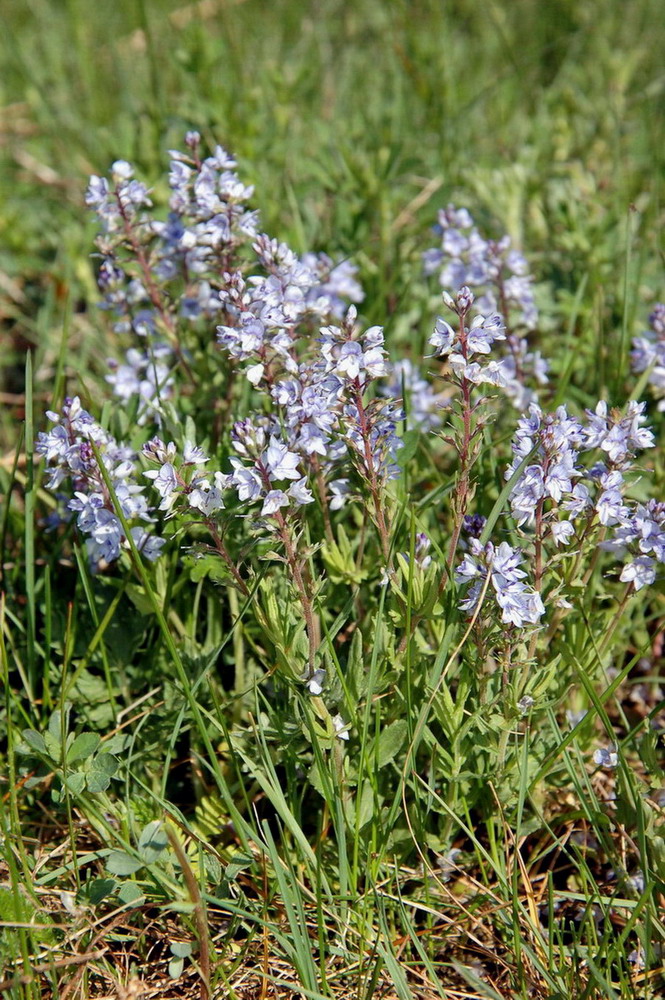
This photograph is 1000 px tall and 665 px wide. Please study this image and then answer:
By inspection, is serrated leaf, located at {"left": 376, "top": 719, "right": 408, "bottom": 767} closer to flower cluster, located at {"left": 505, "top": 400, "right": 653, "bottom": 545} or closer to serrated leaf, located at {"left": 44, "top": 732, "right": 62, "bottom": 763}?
flower cluster, located at {"left": 505, "top": 400, "right": 653, "bottom": 545}

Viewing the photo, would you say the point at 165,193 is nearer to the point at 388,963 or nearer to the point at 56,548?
the point at 56,548

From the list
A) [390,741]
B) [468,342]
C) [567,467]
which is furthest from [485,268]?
[390,741]

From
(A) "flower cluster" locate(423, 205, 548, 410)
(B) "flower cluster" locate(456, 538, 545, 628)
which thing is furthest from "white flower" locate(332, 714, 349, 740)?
(A) "flower cluster" locate(423, 205, 548, 410)

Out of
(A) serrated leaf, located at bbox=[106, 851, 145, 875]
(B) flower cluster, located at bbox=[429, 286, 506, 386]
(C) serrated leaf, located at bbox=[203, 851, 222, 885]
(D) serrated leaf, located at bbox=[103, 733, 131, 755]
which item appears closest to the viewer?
(B) flower cluster, located at bbox=[429, 286, 506, 386]

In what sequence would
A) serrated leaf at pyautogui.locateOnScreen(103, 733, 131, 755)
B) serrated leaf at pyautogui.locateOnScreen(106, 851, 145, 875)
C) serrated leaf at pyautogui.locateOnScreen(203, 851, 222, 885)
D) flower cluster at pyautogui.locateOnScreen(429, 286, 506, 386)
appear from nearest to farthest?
flower cluster at pyautogui.locateOnScreen(429, 286, 506, 386)
serrated leaf at pyautogui.locateOnScreen(106, 851, 145, 875)
serrated leaf at pyautogui.locateOnScreen(203, 851, 222, 885)
serrated leaf at pyautogui.locateOnScreen(103, 733, 131, 755)

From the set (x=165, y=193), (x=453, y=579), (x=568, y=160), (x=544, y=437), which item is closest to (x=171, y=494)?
(x=453, y=579)

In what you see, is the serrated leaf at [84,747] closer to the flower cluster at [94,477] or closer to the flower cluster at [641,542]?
the flower cluster at [94,477]
